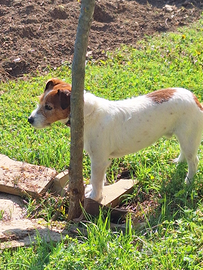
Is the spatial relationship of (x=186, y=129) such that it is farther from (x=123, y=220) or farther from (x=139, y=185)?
(x=123, y=220)

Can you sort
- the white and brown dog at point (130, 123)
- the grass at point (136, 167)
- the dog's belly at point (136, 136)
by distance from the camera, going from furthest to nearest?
the dog's belly at point (136, 136), the white and brown dog at point (130, 123), the grass at point (136, 167)

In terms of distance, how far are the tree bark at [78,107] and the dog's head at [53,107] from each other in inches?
18.4

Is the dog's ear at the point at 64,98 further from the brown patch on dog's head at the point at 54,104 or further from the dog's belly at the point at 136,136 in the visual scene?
the dog's belly at the point at 136,136

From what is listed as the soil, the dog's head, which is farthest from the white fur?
the soil

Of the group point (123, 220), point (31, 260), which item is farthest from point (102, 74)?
point (31, 260)

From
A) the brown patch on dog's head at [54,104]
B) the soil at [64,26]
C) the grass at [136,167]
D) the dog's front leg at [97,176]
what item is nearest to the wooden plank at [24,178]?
the grass at [136,167]

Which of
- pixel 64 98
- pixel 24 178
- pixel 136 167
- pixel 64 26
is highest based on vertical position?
pixel 64 26

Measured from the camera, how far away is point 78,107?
13.2 feet

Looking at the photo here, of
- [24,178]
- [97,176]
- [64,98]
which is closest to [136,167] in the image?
[97,176]

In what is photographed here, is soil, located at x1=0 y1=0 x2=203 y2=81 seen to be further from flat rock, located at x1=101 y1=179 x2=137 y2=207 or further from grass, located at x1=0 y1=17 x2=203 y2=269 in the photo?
flat rock, located at x1=101 y1=179 x2=137 y2=207

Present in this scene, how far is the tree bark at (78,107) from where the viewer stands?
3.68 metres

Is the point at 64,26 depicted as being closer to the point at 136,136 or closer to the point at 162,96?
the point at 162,96

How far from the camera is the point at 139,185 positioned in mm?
5176

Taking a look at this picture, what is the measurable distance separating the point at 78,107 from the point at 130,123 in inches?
40.9
